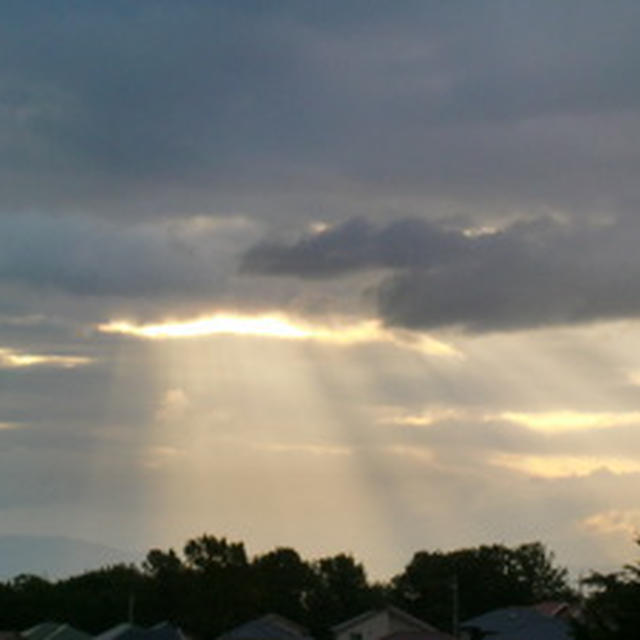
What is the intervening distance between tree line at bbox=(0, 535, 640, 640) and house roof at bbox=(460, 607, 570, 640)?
68.9 ft

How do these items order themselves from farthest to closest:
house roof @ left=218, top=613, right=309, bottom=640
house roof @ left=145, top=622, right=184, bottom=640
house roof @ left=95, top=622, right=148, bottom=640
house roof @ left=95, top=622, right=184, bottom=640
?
house roof @ left=218, top=613, right=309, bottom=640 < house roof @ left=145, top=622, right=184, bottom=640 < house roof @ left=95, top=622, right=184, bottom=640 < house roof @ left=95, top=622, right=148, bottom=640

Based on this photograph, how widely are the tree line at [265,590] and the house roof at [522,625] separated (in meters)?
21.0

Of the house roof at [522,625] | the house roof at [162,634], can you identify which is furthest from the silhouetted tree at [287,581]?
the house roof at [522,625]

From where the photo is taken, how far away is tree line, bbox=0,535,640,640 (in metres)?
144

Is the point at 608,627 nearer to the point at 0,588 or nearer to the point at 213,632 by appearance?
the point at 213,632

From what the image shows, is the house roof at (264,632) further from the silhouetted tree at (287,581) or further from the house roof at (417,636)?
the silhouetted tree at (287,581)

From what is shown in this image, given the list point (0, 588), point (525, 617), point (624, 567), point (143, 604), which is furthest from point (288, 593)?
point (624, 567)

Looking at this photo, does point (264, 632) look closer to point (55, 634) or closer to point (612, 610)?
point (55, 634)

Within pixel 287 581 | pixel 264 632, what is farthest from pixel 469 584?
pixel 264 632

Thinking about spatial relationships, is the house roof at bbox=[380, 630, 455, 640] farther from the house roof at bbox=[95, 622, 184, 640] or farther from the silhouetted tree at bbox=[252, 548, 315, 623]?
the silhouetted tree at bbox=[252, 548, 315, 623]

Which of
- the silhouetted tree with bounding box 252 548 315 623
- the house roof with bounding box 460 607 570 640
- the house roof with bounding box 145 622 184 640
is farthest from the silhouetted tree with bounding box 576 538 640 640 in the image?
the silhouetted tree with bounding box 252 548 315 623

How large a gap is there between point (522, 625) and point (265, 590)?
47.3m

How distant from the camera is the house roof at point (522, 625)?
103 metres

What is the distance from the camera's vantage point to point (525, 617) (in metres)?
109
